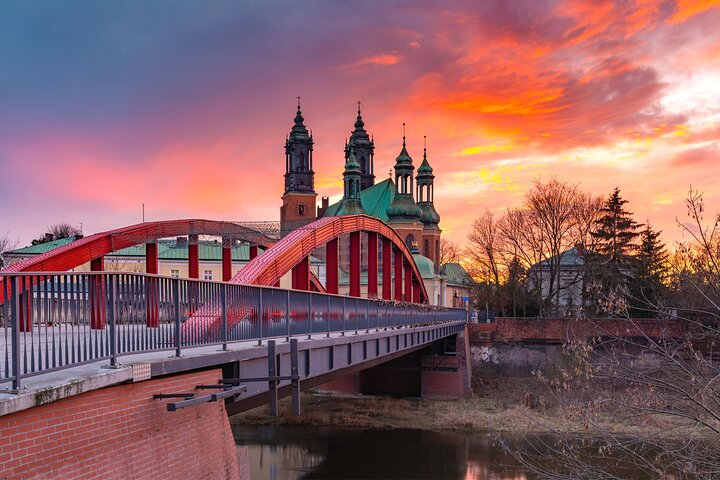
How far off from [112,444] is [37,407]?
44.6 inches

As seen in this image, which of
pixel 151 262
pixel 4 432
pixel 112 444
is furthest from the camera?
pixel 151 262

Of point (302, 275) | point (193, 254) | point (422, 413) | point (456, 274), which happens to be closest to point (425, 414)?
point (422, 413)

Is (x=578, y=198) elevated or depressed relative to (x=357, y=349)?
elevated

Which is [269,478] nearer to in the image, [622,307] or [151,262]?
[151,262]

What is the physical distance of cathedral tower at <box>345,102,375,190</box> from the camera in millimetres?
95438

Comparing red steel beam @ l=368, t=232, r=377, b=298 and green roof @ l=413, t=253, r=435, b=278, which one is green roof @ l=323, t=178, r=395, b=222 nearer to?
green roof @ l=413, t=253, r=435, b=278

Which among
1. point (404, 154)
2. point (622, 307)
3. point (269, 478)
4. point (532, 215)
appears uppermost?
point (404, 154)

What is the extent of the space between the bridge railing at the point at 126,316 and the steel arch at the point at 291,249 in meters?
1.86

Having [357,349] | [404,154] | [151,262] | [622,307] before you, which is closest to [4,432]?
[622,307]

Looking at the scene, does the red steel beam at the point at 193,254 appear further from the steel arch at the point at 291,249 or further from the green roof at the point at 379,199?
the green roof at the point at 379,199

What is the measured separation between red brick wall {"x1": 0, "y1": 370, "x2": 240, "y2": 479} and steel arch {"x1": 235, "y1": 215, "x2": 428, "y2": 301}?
4.65 meters

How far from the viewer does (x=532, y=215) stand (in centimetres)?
4662

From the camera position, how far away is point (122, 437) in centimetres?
671

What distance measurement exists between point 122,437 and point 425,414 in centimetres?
2456
